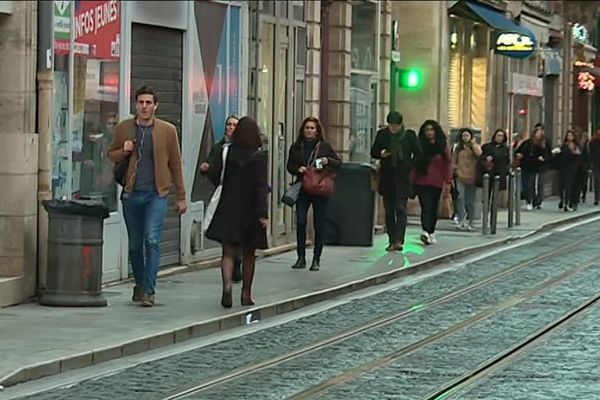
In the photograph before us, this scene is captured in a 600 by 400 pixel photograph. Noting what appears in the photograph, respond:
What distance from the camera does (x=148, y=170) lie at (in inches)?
591

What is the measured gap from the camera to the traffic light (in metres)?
31.3

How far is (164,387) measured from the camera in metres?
10.9

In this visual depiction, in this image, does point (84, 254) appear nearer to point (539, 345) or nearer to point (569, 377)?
point (539, 345)

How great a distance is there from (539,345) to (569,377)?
5.90ft

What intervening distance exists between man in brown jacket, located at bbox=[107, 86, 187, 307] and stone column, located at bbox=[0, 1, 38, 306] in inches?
36.0

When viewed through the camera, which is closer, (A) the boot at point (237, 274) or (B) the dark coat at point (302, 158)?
(A) the boot at point (237, 274)

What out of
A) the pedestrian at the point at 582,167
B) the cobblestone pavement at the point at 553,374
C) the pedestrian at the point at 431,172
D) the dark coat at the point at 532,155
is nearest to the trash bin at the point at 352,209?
the pedestrian at the point at 431,172

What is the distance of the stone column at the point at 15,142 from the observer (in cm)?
1512

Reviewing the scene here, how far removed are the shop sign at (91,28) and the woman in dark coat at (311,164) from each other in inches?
127

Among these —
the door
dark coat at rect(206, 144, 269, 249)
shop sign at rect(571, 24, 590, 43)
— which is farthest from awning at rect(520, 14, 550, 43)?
dark coat at rect(206, 144, 269, 249)

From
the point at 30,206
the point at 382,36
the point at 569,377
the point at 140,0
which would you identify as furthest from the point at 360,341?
the point at 382,36

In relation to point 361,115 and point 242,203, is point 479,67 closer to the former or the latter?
point 361,115

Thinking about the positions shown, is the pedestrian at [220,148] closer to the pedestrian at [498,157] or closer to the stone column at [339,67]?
the stone column at [339,67]

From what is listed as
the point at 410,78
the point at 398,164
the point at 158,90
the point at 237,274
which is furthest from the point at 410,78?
the point at 237,274
